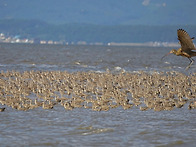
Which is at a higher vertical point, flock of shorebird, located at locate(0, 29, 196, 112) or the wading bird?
the wading bird

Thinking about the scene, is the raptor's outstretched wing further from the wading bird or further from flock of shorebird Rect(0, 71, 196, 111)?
flock of shorebird Rect(0, 71, 196, 111)

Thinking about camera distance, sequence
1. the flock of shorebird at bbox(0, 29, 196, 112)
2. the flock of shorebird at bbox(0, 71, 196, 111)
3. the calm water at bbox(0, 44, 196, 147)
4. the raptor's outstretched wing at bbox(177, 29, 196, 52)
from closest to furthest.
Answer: the calm water at bbox(0, 44, 196, 147) → the raptor's outstretched wing at bbox(177, 29, 196, 52) → the flock of shorebird at bbox(0, 29, 196, 112) → the flock of shorebird at bbox(0, 71, 196, 111)

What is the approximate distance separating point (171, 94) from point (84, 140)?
8813 mm

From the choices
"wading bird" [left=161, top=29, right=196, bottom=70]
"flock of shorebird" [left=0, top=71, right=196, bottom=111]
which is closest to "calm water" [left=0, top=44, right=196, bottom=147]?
"flock of shorebird" [left=0, top=71, right=196, bottom=111]

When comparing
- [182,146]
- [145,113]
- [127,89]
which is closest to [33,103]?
[145,113]

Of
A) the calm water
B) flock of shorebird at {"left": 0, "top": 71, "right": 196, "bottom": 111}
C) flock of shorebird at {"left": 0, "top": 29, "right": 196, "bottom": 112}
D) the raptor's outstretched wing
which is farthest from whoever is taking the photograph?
flock of shorebird at {"left": 0, "top": 71, "right": 196, "bottom": 111}

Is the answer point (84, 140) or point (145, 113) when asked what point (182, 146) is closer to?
point (84, 140)

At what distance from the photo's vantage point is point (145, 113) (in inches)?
719

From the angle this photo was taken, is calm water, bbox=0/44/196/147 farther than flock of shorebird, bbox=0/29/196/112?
No

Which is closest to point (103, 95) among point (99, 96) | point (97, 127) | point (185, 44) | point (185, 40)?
point (99, 96)

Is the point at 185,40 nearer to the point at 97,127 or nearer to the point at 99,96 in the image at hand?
the point at 97,127

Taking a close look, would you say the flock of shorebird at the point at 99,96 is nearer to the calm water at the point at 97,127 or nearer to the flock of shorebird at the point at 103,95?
the flock of shorebird at the point at 103,95

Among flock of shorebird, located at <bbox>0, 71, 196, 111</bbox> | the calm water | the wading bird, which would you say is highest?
the wading bird

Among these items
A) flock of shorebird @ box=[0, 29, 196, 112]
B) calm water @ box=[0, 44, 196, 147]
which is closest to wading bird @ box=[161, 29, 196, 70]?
flock of shorebird @ box=[0, 29, 196, 112]
